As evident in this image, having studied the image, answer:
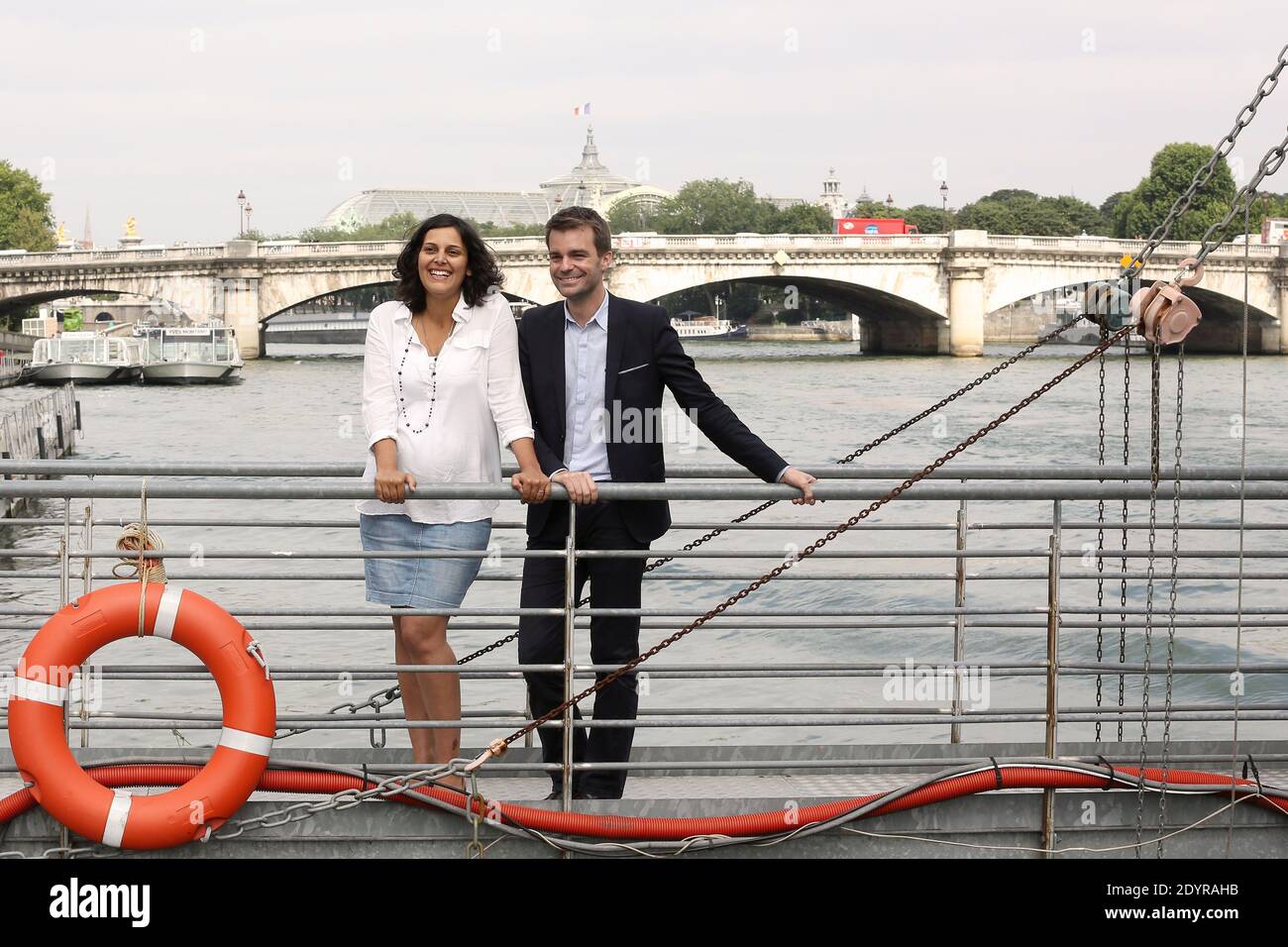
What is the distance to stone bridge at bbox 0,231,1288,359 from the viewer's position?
55062 mm

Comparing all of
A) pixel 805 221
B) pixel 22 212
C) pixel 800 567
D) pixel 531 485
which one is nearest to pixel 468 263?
pixel 531 485

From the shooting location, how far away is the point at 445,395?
166 inches

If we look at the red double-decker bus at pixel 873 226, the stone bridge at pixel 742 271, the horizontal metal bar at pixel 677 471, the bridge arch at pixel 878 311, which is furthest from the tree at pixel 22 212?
the horizontal metal bar at pixel 677 471

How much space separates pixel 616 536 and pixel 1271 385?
39938 millimetres

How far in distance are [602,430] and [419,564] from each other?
0.59 metres

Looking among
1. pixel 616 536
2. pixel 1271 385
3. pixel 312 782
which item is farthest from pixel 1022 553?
pixel 1271 385

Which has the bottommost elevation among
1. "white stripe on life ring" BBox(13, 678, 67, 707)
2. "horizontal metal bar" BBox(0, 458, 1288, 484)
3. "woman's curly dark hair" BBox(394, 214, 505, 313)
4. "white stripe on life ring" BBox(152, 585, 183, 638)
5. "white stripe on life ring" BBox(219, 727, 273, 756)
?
"white stripe on life ring" BBox(219, 727, 273, 756)

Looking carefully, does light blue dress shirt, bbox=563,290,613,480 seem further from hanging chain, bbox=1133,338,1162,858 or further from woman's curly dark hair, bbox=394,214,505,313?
hanging chain, bbox=1133,338,1162,858

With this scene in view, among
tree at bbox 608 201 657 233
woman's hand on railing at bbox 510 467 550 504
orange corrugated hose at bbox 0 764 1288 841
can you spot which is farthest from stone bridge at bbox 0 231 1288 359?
tree at bbox 608 201 657 233

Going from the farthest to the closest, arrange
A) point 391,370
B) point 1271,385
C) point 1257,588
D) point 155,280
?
point 155,280 → point 1271,385 → point 1257,588 → point 391,370
